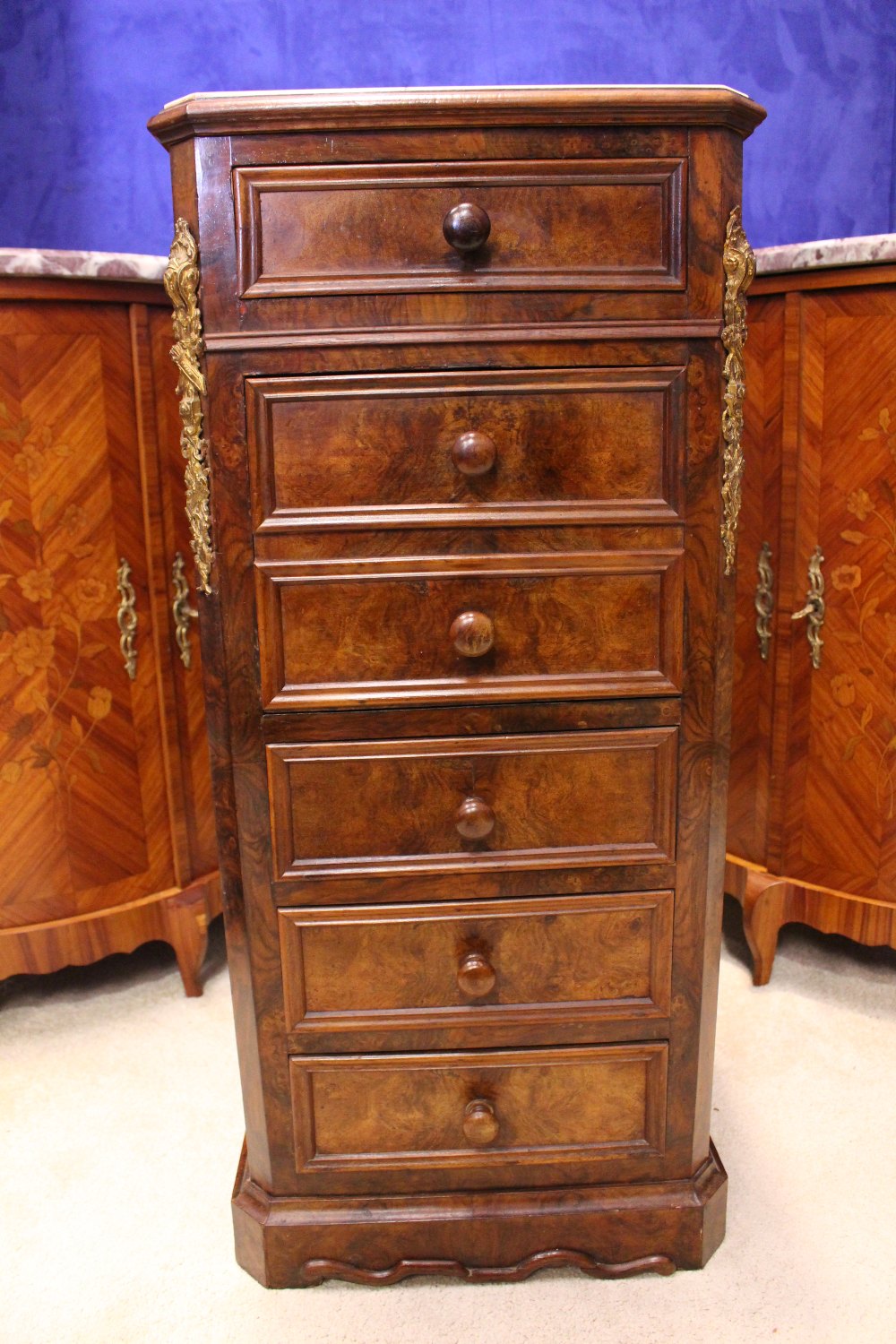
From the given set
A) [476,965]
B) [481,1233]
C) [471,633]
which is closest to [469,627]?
[471,633]

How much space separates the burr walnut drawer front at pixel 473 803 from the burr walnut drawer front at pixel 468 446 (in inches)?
10.1

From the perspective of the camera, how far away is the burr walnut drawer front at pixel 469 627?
117cm

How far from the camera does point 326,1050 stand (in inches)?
A: 51.1

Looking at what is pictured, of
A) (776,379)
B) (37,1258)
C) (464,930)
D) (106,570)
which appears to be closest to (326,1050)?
(464,930)

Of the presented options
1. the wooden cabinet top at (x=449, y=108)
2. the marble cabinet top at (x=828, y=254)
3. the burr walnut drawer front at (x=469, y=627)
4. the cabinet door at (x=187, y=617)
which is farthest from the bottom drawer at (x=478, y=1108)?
the marble cabinet top at (x=828, y=254)

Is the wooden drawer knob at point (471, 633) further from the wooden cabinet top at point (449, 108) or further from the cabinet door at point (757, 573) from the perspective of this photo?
the cabinet door at point (757, 573)

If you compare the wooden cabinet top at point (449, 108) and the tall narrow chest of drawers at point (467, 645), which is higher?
the wooden cabinet top at point (449, 108)

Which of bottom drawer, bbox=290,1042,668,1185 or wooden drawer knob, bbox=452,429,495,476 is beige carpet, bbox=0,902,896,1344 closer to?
bottom drawer, bbox=290,1042,668,1185

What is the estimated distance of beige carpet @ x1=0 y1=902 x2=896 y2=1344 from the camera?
1.28 m

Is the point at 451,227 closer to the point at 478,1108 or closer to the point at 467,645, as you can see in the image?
the point at 467,645

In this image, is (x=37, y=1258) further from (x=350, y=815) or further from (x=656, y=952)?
(x=656, y=952)

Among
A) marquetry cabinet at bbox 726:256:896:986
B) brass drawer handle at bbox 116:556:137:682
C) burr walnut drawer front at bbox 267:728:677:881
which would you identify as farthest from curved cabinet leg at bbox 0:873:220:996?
marquetry cabinet at bbox 726:256:896:986

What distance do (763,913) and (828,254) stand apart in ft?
3.52

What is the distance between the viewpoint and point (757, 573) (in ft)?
6.14
